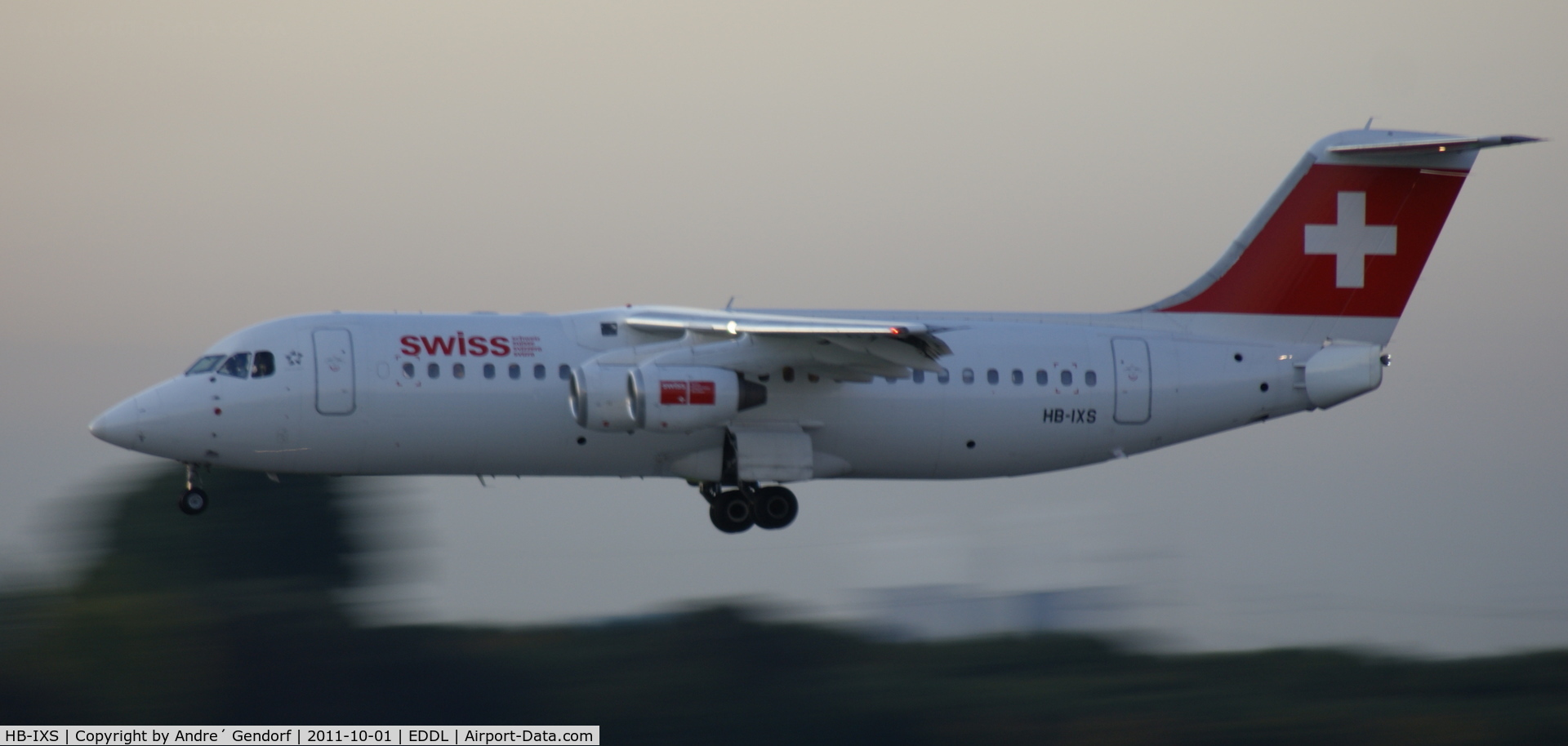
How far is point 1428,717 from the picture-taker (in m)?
32.9

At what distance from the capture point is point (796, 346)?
16047 mm

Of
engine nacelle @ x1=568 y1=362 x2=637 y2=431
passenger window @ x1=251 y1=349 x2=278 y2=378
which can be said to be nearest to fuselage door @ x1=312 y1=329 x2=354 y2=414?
passenger window @ x1=251 y1=349 x2=278 y2=378

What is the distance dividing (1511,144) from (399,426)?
12217 millimetres

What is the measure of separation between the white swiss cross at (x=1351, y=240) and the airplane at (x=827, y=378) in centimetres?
3

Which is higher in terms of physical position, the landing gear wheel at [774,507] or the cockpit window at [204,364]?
the cockpit window at [204,364]

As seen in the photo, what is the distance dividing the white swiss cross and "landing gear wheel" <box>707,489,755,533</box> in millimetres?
7304

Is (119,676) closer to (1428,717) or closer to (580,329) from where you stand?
(580,329)

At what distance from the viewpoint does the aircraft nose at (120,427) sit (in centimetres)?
1576

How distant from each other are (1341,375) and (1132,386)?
2.40 metres

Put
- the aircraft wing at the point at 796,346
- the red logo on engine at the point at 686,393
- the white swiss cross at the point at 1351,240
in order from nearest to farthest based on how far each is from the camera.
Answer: the aircraft wing at the point at 796,346
the red logo on engine at the point at 686,393
the white swiss cross at the point at 1351,240

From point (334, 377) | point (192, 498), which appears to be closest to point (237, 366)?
point (334, 377)

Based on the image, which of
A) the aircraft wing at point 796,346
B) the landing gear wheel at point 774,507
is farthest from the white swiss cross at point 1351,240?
the landing gear wheel at point 774,507

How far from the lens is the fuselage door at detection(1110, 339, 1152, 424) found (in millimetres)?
17484

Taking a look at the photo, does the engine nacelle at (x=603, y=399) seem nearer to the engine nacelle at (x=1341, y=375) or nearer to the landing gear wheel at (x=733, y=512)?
the landing gear wheel at (x=733, y=512)
